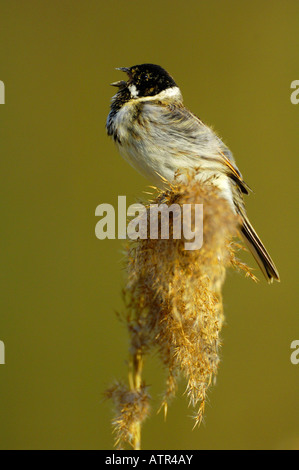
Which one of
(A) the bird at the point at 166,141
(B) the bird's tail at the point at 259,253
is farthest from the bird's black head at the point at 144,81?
(B) the bird's tail at the point at 259,253

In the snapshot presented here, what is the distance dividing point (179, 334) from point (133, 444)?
1.12 feet

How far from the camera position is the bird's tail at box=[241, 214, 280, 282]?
6.10ft

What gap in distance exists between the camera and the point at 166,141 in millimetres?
1887

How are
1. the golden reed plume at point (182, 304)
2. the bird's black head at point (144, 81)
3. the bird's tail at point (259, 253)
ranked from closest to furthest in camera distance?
the golden reed plume at point (182, 304) → the bird's tail at point (259, 253) → the bird's black head at point (144, 81)

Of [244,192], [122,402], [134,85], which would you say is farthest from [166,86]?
[122,402]

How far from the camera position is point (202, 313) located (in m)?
1.30

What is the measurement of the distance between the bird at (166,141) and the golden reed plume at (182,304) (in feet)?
1.68

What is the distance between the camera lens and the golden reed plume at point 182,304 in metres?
1.24

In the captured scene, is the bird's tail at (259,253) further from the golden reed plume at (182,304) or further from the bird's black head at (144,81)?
the bird's black head at (144,81)

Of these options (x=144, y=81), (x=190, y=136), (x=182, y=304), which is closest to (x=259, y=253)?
(x=190, y=136)

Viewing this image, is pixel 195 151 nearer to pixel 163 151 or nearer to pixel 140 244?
pixel 163 151

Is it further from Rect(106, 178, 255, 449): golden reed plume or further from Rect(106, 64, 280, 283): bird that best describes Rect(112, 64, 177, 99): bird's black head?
Rect(106, 178, 255, 449): golden reed plume

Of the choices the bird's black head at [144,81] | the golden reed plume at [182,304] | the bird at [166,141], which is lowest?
the golden reed plume at [182,304]

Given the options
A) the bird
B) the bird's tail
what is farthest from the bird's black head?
the bird's tail
